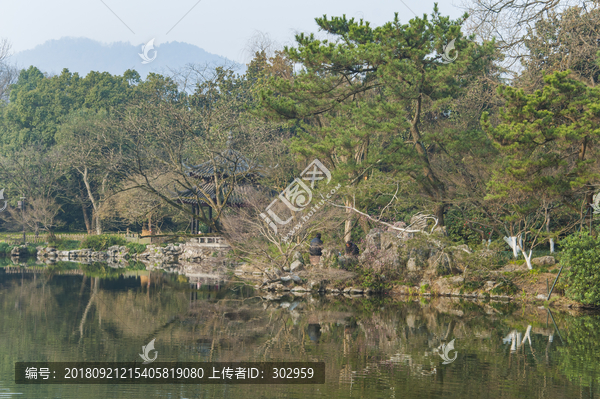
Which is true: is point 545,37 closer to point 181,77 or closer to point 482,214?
point 482,214

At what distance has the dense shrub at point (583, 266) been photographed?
1025 cm

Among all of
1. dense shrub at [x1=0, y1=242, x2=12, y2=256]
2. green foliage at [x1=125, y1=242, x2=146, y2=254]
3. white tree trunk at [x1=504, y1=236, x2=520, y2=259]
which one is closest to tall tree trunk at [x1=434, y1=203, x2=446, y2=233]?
white tree trunk at [x1=504, y1=236, x2=520, y2=259]

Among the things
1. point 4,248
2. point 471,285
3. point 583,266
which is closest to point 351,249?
point 471,285

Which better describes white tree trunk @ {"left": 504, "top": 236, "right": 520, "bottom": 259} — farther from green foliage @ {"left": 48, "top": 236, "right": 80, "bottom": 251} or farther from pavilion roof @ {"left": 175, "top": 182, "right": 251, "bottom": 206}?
green foliage @ {"left": 48, "top": 236, "right": 80, "bottom": 251}

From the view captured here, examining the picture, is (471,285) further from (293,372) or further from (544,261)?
(293,372)

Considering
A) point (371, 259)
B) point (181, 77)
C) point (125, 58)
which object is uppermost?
point (125, 58)

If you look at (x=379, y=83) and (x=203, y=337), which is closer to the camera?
(x=203, y=337)

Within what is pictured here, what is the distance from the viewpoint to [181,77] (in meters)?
20.4

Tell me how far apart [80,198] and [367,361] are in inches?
1046

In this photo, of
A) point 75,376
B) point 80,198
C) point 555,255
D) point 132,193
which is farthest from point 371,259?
point 80,198

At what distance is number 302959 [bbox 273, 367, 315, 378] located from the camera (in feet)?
19.8

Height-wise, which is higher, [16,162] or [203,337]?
[16,162]

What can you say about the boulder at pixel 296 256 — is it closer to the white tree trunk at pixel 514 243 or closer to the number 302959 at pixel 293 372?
the white tree trunk at pixel 514 243

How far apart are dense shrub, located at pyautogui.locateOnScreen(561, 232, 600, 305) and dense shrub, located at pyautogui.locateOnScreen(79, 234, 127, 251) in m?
20.2
